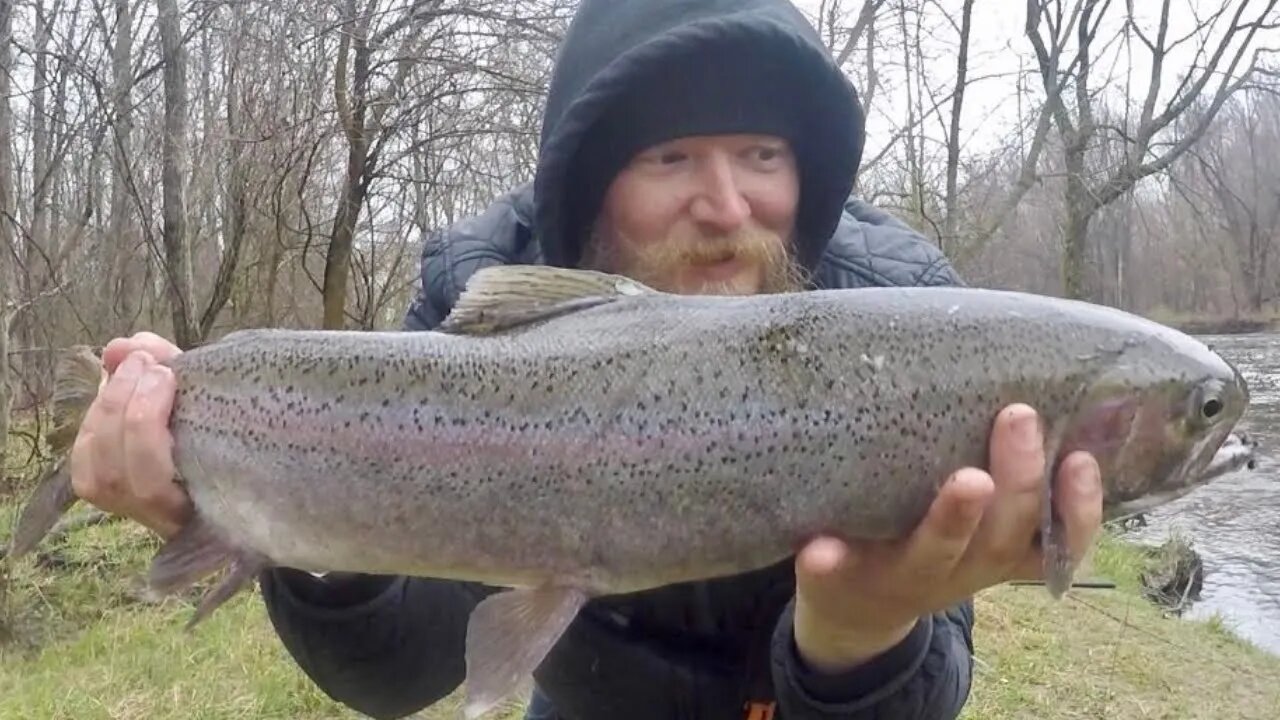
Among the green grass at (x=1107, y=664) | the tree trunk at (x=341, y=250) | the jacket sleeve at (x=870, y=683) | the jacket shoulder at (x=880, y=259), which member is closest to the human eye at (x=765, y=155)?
the jacket shoulder at (x=880, y=259)

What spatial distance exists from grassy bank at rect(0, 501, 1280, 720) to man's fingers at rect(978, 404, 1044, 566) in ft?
12.8

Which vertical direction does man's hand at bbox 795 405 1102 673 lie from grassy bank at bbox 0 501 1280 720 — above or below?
above

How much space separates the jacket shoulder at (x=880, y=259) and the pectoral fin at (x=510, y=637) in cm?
114

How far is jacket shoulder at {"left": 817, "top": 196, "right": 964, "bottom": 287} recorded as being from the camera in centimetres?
256

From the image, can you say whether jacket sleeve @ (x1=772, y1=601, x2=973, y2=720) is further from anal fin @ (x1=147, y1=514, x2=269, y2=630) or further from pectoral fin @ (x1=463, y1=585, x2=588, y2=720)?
anal fin @ (x1=147, y1=514, x2=269, y2=630)

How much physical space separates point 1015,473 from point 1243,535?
10.9 metres

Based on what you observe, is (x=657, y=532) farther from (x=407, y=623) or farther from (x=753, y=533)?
(x=407, y=623)

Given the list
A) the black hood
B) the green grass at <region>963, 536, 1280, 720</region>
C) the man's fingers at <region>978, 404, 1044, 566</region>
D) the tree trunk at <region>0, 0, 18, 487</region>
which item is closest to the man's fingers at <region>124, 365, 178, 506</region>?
the black hood

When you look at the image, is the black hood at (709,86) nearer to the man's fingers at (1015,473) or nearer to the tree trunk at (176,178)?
the man's fingers at (1015,473)

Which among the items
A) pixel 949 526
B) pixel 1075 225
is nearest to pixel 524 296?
pixel 949 526

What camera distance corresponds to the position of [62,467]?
6.79ft

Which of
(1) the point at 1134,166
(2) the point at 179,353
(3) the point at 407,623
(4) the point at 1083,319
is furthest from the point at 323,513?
(1) the point at 1134,166

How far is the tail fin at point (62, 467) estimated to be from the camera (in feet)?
6.81

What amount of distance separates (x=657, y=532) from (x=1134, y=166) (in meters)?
17.3
